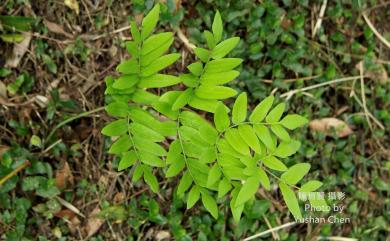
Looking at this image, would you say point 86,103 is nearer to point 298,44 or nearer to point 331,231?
point 298,44

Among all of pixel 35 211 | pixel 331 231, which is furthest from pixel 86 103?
pixel 331 231

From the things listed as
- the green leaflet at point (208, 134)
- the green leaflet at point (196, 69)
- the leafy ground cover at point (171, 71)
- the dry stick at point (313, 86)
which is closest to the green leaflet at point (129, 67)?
the green leaflet at point (196, 69)

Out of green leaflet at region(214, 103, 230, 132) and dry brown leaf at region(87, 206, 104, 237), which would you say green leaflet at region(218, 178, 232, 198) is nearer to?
green leaflet at region(214, 103, 230, 132)

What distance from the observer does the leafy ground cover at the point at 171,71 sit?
250 cm

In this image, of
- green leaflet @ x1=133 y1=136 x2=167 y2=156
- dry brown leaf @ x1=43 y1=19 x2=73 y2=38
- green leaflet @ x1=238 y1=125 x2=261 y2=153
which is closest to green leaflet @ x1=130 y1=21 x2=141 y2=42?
green leaflet @ x1=133 y1=136 x2=167 y2=156

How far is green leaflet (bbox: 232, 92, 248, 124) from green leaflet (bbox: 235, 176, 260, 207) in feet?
0.68

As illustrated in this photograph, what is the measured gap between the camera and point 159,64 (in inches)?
67.3

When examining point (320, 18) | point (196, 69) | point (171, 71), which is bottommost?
point (171, 71)

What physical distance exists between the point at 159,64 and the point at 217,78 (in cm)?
22

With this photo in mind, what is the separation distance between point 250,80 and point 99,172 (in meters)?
1.00

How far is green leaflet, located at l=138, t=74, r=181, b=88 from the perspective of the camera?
1.71 metres

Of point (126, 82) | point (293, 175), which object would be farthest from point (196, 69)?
point (293, 175)

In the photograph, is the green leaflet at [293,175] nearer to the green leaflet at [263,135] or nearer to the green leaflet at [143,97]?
the green leaflet at [263,135]

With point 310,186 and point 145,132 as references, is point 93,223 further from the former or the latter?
point 310,186
